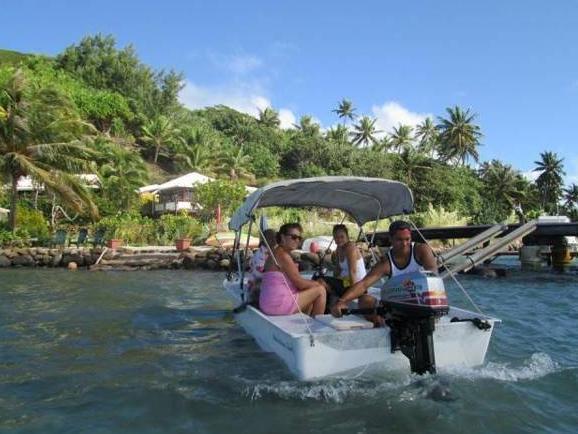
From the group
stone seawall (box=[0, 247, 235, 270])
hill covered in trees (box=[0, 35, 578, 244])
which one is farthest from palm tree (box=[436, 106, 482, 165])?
stone seawall (box=[0, 247, 235, 270])

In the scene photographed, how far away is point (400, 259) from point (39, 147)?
24722mm

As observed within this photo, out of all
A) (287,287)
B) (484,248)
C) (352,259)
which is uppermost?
(484,248)

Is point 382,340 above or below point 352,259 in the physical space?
below

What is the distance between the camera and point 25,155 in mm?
27438

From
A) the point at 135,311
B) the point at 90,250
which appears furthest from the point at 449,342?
the point at 90,250

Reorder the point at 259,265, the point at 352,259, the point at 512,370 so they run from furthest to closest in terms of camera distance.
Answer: the point at 259,265, the point at 352,259, the point at 512,370

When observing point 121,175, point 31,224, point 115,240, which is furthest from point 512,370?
point 121,175

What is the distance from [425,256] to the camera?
6766 millimetres

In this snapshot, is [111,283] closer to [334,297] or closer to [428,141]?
[334,297]

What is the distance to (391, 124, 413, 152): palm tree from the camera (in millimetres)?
74719

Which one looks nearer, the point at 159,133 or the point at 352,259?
the point at 352,259

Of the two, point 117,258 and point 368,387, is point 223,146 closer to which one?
point 117,258

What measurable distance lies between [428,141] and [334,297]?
71.3 meters

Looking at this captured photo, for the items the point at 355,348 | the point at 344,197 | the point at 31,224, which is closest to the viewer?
the point at 355,348
